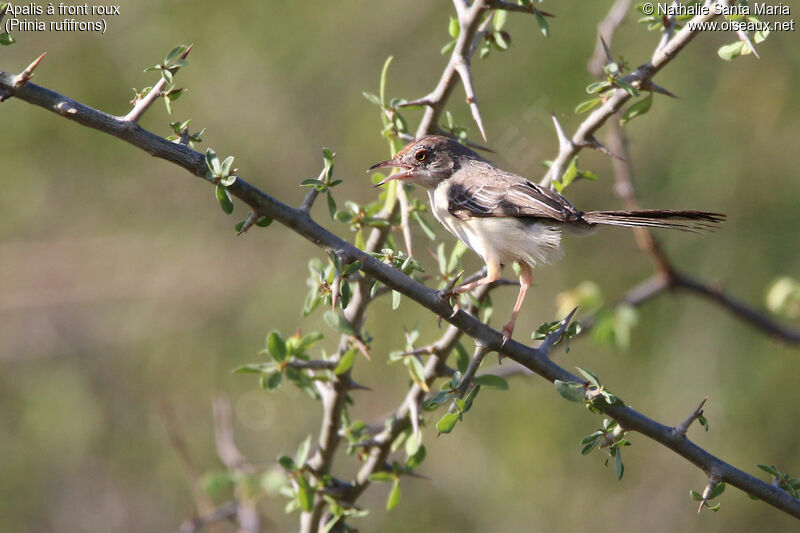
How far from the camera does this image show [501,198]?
13.0ft

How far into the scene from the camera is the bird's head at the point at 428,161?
12.9 feet

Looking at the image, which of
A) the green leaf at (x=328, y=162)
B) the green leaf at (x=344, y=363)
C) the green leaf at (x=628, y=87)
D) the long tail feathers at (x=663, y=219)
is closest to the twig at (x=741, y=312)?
the long tail feathers at (x=663, y=219)

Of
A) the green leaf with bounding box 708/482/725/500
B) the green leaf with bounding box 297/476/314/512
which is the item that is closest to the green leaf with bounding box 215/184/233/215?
the green leaf with bounding box 297/476/314/512

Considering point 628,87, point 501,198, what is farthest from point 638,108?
point 501,198

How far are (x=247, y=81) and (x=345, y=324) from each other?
535 centimetres

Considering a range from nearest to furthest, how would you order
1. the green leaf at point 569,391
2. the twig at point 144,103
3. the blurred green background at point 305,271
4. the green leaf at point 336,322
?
the twig at point 144,103
the green leaf at point 569,391
the green leaf at point 336,322
the blurred green background at point 305,271

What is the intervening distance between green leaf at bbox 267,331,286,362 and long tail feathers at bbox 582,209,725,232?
155 cm

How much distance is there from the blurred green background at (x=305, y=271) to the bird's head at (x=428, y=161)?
2.02 metres

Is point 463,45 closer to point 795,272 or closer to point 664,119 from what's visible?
point 664,119

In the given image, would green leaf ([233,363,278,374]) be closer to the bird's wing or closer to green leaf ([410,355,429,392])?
green leaf ([410,355,429,392])

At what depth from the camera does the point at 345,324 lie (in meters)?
2.86

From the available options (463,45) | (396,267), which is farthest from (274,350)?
(463,45)

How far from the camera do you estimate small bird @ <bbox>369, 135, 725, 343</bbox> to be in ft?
11.1

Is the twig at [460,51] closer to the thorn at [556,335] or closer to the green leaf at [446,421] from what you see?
the thorn at [556,335]
